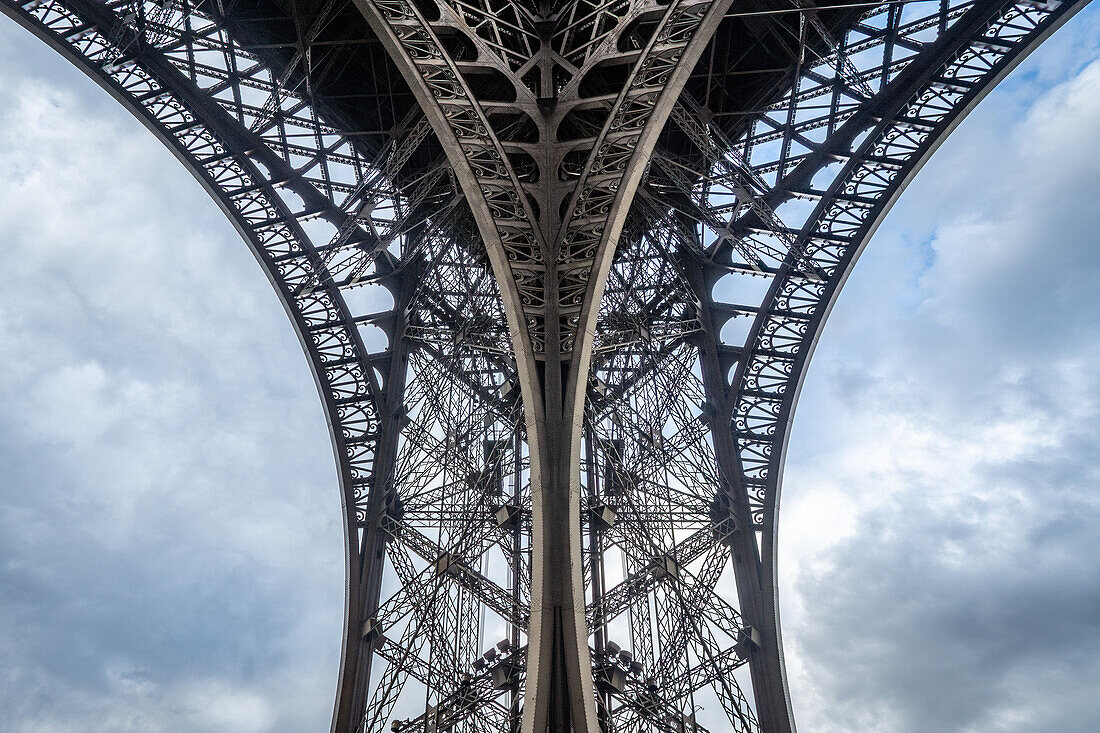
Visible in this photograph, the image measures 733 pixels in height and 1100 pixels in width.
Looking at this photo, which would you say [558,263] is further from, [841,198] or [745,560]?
[745,560]

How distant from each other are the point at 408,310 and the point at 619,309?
578 cm

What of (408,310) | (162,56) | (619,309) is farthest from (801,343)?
(162,56)

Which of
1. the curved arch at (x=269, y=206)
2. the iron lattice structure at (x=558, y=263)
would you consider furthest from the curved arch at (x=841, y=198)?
the curved arch at (x=269, y=206)

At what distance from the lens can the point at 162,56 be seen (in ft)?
55.5

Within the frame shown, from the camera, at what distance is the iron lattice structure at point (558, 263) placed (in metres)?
14.0

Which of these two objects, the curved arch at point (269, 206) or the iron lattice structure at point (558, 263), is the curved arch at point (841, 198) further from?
the curved arch at point (269, 206)

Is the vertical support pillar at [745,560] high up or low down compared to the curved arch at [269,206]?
down

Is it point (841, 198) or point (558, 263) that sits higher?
point (841, 198)

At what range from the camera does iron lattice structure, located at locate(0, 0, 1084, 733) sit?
1397 centimetres

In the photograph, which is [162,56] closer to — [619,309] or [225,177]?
[225,177]

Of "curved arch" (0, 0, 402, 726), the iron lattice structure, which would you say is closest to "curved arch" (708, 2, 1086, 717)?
the iron lattice structure

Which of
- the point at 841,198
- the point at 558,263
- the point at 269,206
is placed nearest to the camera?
the point at 558,263

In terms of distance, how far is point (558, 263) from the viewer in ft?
47.2

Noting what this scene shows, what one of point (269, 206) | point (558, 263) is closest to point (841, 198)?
point (558, 263)
